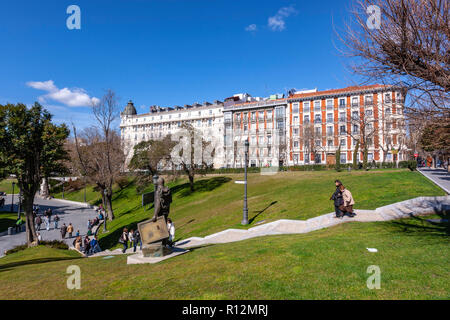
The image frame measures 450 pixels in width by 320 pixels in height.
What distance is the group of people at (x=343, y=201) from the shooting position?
13906 mm

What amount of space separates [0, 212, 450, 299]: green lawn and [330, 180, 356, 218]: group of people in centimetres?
386

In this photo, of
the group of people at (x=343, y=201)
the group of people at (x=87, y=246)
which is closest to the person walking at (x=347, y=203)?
the group of people at (x=343, y=201)

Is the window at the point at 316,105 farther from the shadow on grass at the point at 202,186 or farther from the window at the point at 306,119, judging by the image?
the shadow on grass at the point at 202,186

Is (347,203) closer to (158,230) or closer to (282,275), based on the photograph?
(282,275)

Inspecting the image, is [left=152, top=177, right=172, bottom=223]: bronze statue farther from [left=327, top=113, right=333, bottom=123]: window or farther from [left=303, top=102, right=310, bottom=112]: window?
[left=303, top=102, right=310, bottom=112]: window

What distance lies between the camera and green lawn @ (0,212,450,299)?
562 centimetres

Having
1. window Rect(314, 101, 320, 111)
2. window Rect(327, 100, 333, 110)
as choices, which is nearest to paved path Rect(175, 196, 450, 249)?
window Rect(327, 100, 333, 110)

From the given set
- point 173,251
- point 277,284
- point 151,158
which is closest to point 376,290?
point 277,284

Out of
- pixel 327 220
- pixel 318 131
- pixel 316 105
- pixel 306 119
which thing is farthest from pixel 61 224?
pixel 316 105

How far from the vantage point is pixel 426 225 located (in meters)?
11.5

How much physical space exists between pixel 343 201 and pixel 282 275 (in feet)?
29.1

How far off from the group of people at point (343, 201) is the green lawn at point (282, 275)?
3.86m
